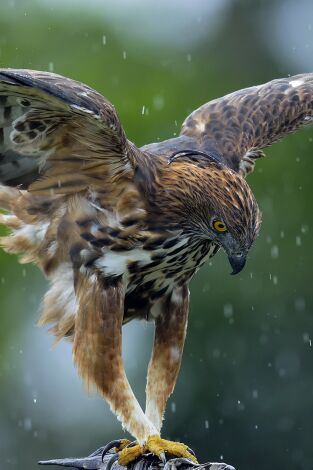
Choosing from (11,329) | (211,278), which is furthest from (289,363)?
(11,329)

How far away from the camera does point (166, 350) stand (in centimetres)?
825

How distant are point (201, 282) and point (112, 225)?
23.1ft

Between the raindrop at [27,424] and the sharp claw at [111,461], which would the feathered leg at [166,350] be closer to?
the sharp claw at [111,461]

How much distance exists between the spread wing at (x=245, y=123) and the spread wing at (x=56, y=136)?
534mm

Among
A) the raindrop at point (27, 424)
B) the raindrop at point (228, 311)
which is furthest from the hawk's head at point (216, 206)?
the raindrop at point (27, 424)

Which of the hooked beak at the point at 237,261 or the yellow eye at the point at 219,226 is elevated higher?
the yellow eye at the point at 219,226

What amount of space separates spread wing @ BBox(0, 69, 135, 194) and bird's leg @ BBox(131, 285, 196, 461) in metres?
0.80

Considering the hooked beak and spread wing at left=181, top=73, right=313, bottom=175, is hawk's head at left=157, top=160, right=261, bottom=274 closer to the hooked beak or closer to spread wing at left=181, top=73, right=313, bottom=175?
the hooked beak

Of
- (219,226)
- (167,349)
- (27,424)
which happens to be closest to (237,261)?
(219,226)

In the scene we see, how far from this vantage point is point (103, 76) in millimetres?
17469

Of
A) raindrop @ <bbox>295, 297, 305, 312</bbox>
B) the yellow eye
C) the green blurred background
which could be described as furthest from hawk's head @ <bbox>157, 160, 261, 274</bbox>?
raindrop @ <bbox>295, 297, 305, 312</bbox>

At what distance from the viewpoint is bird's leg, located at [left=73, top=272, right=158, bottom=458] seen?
770cm

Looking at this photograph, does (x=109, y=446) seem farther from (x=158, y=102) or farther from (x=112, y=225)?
(x=158, y=102)

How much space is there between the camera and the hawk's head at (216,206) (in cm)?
755
